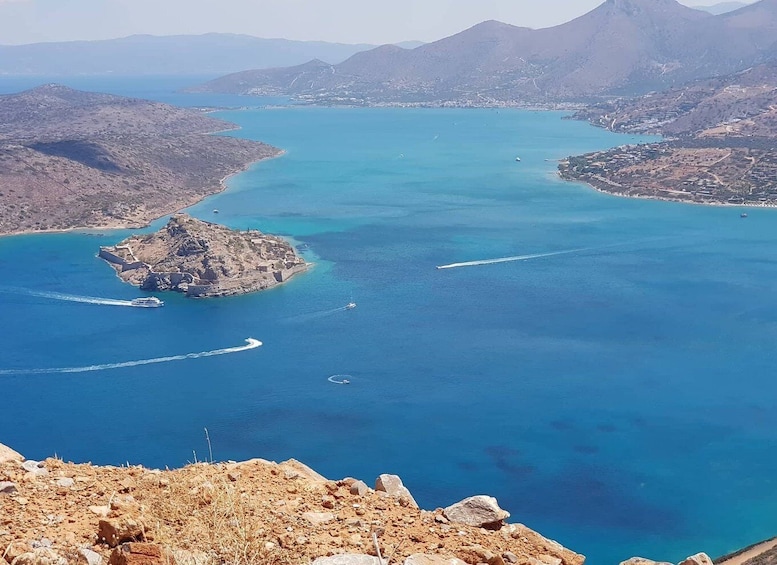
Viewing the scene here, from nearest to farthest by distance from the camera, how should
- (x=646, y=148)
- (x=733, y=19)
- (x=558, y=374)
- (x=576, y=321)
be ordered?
(x=558, y=374), (x=576, y=321), (x=646, y=148), (x=733, y=19)

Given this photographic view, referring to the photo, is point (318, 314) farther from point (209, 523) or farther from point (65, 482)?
point (209, 523)

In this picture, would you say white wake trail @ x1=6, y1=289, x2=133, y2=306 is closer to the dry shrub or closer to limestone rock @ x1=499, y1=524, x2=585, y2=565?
the dry shrub

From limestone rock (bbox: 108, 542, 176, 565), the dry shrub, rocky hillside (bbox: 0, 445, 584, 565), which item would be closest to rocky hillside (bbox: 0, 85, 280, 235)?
rocky hillside (bbox: 0, 445, 584, 565)

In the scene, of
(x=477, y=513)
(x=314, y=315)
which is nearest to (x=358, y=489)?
(x=477, y=513)

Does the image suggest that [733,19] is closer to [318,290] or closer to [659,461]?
[318,290]

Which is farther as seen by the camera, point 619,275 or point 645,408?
point 619,275

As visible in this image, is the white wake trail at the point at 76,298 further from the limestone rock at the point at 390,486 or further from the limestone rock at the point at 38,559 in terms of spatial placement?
the limestone rock at the point at 38,559

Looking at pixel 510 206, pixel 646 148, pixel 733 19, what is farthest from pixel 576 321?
pixel 733 19
